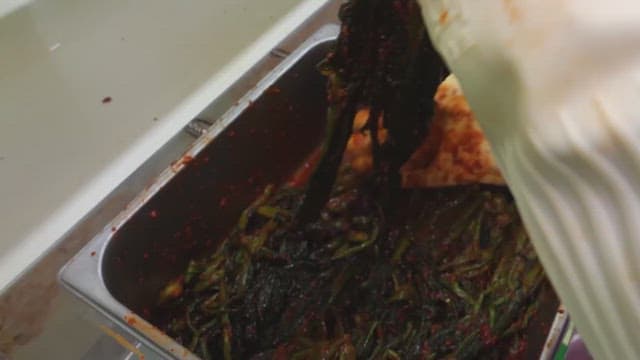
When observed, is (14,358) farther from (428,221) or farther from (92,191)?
(428,221)

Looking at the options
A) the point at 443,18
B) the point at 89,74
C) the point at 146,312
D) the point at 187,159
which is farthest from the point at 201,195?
the point at 89,74

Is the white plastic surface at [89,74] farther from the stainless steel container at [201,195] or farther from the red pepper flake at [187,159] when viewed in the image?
the red pepper flake at [187,159]

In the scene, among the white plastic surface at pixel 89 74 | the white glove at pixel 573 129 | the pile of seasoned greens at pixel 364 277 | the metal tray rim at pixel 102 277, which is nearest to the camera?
the white glove at pixel 573 129

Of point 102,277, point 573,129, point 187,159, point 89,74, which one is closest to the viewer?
point 573,129

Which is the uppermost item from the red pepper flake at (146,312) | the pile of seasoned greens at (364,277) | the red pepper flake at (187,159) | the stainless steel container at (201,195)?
the red pepper flake at (187,159)

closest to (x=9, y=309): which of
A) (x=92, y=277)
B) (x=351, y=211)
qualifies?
(x=92, y=277)

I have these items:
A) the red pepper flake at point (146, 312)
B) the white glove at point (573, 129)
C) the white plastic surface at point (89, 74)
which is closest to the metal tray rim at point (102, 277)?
the red pepper flake at point (146, 312)

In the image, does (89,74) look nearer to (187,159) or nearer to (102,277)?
(187,159)
